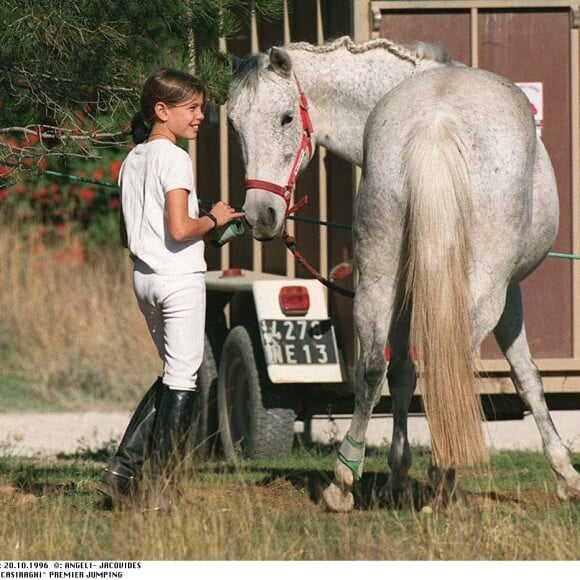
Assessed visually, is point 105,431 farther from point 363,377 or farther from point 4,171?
point 363,377

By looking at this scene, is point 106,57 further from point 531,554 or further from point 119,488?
point 531,554

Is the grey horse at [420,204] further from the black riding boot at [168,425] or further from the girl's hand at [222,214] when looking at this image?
the black riding boot at [168,425]

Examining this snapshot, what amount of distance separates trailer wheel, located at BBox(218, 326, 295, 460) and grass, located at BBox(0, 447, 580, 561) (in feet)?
2.45

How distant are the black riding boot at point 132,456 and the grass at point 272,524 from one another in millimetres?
119

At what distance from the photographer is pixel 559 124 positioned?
261 inches

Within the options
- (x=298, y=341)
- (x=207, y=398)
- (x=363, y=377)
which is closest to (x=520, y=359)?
(x=363, y=377)

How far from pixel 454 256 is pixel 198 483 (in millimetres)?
1816

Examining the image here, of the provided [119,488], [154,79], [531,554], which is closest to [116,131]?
[154,79]

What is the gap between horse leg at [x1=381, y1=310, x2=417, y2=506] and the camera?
17.9 ft

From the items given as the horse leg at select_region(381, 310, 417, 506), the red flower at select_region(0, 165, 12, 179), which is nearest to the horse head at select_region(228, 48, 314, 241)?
the horse leg at select_region(381, 310, 417, 506)

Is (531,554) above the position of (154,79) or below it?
A: below

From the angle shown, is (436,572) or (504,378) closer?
(436,572)

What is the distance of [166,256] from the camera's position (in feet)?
16.0

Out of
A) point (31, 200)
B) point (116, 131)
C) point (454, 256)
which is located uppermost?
point (116, 131)
